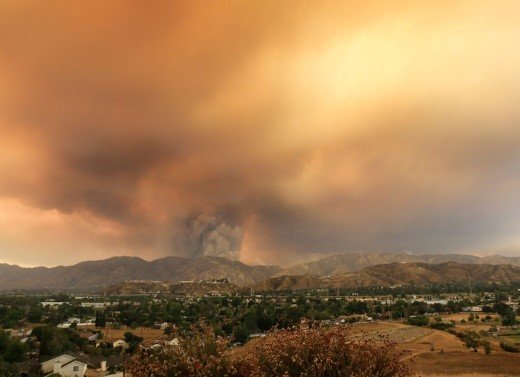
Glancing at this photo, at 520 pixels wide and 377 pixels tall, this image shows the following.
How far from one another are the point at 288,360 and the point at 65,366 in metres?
56.1

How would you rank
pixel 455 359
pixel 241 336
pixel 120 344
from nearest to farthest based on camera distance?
pixel 455 359 < pixel 241 336 < pixel 120 344

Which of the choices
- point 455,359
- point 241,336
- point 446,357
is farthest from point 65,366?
point 455,359

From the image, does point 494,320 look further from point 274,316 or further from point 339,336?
point 339,336

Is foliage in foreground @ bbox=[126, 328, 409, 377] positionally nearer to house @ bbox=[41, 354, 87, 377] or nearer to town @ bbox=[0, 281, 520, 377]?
town @ bbox=[0, 281, 520, 377]

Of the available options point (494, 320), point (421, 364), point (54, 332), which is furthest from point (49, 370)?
point (494, 320)

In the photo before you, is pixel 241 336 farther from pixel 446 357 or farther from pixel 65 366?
pixel 446 357

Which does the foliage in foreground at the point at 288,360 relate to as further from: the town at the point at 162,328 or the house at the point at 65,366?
the house at the point at 65,366

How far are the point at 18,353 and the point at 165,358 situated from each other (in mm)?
60177

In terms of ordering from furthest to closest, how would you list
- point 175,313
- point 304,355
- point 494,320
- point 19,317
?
point 175,313 → point 19,317 → point 494,320 → point 304,355

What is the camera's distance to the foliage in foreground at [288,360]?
1387 centimetres

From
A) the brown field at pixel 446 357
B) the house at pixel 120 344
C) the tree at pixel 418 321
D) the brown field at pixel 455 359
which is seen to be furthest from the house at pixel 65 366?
the tree at pixel 418 321

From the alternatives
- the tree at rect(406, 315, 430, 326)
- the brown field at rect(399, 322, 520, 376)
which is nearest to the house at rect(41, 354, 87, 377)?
the brown field at rect(399, 322, 520, 376)

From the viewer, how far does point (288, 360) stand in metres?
14.6

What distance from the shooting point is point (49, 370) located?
58469mm
